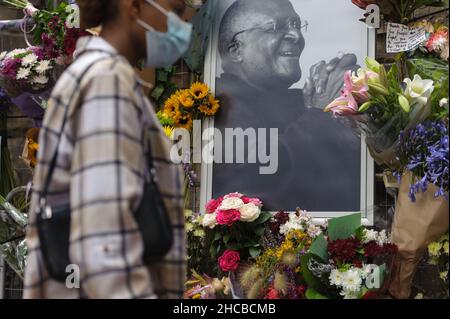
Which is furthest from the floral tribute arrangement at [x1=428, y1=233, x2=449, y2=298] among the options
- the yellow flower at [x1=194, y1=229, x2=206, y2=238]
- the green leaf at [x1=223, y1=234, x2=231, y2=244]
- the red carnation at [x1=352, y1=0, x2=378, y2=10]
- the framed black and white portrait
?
the red carnation at [x1=352, y1=0, x2=378, y2=10]

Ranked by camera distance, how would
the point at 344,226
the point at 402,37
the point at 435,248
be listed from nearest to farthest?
the point at 435,248 < the point at 344,226 < the point at 402,37

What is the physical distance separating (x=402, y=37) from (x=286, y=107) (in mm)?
815

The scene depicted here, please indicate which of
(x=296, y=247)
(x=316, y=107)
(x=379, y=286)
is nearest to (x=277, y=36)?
(x=316, y=107)

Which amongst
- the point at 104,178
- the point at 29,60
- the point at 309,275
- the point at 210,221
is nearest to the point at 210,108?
the point at 210,221

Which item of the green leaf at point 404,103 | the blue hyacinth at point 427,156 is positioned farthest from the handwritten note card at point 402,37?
the blue hyacinth at point 427,156

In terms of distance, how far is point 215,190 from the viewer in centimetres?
423

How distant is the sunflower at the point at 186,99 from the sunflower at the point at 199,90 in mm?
25

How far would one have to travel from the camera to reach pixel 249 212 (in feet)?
12.5

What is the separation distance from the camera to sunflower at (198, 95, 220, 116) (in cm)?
422

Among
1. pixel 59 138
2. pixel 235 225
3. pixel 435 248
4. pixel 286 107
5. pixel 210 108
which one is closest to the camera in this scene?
pixel 59 138

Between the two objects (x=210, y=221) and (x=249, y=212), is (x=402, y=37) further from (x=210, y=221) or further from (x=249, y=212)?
(x=210, y=221)

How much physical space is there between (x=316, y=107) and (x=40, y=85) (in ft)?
5.37

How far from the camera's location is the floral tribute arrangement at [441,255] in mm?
3062

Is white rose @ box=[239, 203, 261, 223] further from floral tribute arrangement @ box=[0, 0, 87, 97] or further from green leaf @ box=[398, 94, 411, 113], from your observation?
floral tribute arrangement @ box=[0, 0, 87, 97]
